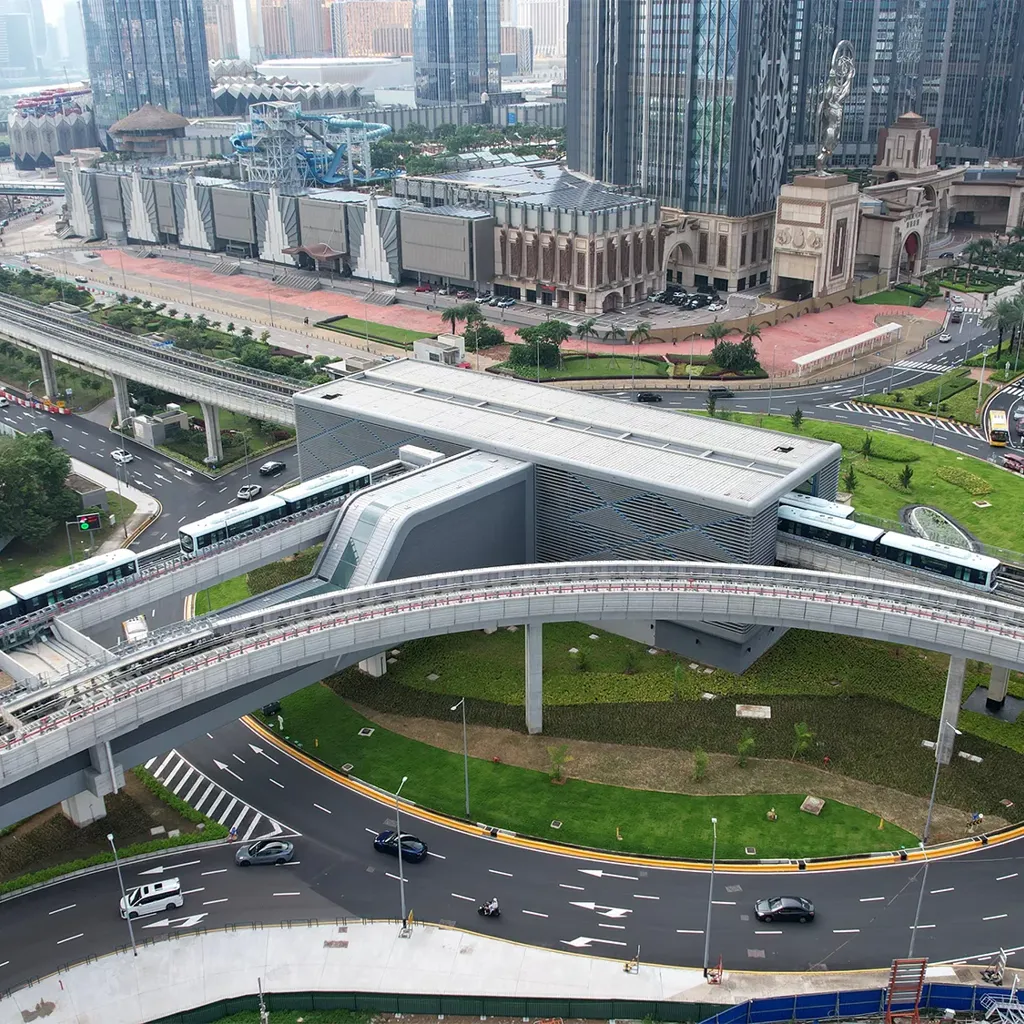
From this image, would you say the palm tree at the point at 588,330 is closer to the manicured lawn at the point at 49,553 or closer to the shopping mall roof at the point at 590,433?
the shopping mall roof at the point at 590,433

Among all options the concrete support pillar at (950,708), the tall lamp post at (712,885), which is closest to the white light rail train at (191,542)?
the tall lamp post at (712,885)

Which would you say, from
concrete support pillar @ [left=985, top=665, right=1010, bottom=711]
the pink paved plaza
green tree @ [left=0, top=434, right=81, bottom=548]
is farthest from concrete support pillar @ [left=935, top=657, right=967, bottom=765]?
the pink paved plaza

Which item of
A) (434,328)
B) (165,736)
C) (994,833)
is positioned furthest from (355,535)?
(434,328)

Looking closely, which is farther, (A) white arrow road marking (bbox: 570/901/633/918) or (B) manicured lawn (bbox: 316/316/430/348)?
(B) manicured lawn (bbox: 316/316/430/348)

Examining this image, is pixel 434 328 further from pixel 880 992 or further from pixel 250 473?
pixel 880 992

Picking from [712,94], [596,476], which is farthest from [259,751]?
[712,94]

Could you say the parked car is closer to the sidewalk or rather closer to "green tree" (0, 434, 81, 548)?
the sidewalk
